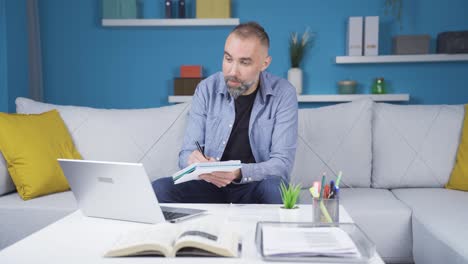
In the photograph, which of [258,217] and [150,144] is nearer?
[258,217]

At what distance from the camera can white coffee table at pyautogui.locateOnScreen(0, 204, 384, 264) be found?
39.5 inches

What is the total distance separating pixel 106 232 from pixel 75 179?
8.4 inches

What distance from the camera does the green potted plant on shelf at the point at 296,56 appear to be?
3404mm

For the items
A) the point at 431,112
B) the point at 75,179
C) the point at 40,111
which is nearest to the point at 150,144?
the point at 40,111

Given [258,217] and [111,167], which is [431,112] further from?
[111,167]

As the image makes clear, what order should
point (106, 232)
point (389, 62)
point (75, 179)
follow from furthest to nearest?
point (389, 62)
point (75, 179)
point (106, 232)

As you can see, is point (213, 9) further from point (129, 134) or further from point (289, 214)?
point (289, 214)

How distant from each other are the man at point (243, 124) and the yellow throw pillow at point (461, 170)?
0.93m

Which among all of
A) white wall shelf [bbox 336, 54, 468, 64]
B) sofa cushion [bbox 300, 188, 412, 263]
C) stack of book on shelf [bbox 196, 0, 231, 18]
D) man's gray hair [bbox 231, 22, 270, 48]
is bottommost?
sofa cushion [bbox 300, 188, 412, 263]

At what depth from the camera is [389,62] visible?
3447 millimetres

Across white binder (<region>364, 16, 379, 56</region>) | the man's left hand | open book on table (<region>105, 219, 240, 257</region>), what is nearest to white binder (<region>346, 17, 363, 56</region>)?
white binder (<region>364, 16, 379, 56</region>)

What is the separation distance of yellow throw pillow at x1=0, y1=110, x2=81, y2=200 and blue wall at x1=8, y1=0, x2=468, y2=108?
4.26 feet

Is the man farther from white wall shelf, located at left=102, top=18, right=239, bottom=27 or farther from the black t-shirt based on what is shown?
white wall shelf, located at left=102, top=18, right=239, bottom=27

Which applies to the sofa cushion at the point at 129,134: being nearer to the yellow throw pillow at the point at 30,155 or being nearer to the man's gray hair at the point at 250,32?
the yellow throw pillow at the point at 30,155
